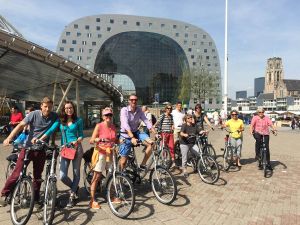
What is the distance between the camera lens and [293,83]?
6280 inches

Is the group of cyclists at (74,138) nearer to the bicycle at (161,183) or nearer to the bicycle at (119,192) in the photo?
the bicycle at (119,192)

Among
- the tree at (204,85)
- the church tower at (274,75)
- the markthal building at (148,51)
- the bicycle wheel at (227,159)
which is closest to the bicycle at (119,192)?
the bicycle wheel at (227,159)

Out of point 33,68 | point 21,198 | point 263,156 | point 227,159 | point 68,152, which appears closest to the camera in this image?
point 21,198

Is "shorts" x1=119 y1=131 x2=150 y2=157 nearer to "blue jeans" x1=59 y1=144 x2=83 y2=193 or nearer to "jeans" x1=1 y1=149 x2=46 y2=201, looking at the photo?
"blue jeans" x1=59 y1=144 x2=83 y2=193

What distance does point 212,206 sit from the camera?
5.95 m

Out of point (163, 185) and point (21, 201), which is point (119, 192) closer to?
point (163, 185)

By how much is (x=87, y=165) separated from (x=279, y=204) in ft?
11.8

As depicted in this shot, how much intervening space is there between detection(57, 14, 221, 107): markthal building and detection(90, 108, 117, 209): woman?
99.6 m

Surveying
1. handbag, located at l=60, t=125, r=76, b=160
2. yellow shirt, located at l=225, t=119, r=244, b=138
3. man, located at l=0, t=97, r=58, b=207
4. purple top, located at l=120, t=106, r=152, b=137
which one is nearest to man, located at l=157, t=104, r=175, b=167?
yellow shirt, located at l=225, t=119, r=244, b=138

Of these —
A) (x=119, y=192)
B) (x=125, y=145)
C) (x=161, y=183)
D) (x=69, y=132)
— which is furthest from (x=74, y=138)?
(x=161, y=183)

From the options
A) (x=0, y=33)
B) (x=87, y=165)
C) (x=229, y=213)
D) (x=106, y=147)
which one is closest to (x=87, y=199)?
(x=87, y=165)

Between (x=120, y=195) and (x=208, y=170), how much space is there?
9.57 ft

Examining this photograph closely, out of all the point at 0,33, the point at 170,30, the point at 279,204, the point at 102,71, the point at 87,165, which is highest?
the point at 170,30

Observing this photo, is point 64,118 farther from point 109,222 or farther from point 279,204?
point 279,204
